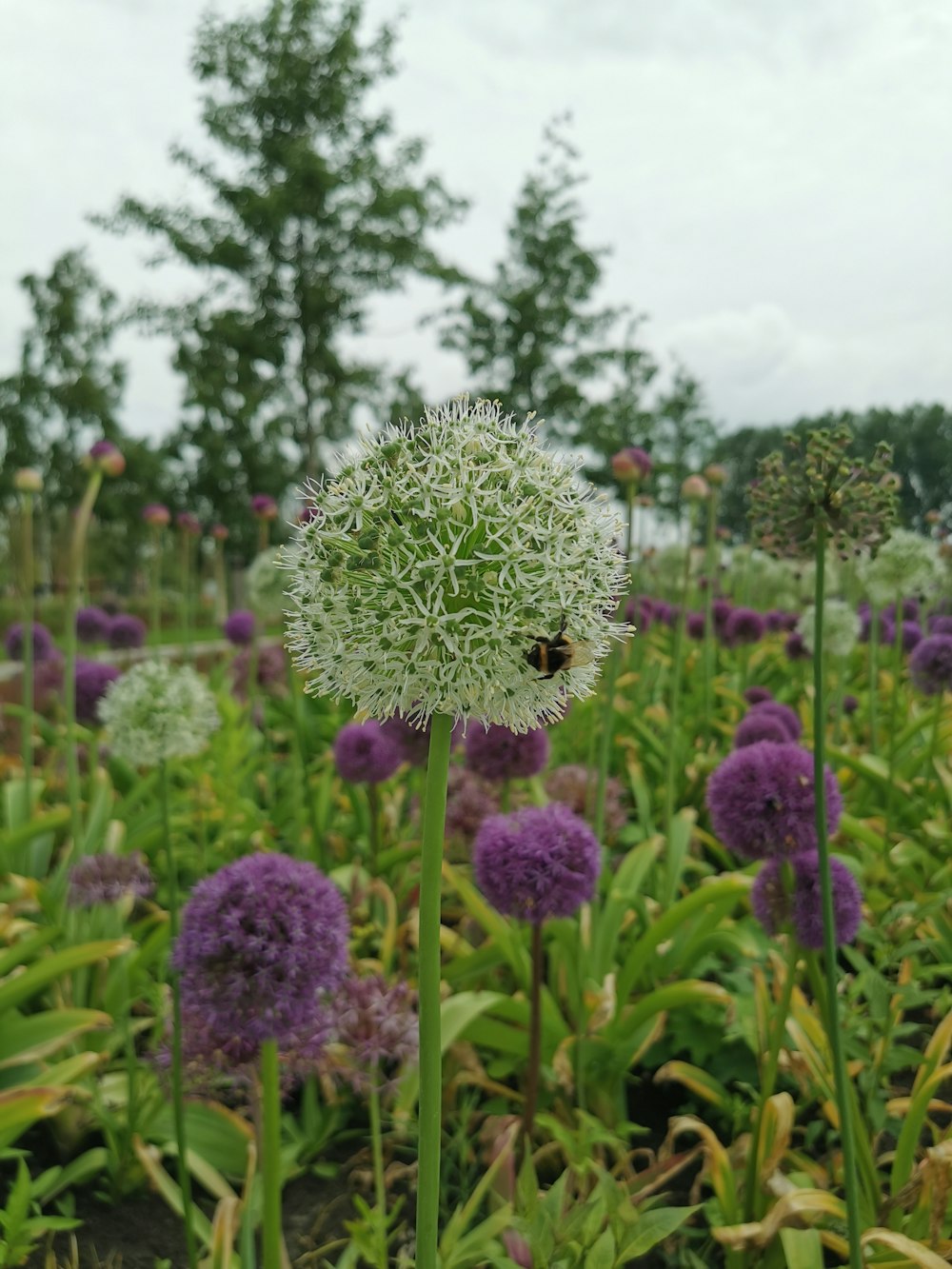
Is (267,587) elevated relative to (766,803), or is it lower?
elevated

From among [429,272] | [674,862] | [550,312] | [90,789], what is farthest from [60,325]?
[674,862]

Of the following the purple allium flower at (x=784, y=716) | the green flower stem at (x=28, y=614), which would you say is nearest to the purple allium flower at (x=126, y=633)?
the green flower stem at (x=28, y=614)

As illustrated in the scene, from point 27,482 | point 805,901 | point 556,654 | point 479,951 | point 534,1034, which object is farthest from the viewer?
point 27,482

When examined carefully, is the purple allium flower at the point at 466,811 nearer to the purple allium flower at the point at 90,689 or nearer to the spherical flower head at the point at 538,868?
the spherical flower head at the point at 538,868

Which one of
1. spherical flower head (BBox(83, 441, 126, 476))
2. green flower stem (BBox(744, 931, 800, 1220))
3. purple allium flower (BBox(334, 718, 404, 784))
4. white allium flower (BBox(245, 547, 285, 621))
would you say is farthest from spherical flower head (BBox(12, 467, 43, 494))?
green flower stem (BBox(744, 931, 800, 1220))

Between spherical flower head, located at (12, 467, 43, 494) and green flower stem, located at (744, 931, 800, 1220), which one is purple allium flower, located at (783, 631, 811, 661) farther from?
spherical flower head, located at (12, 467, 43, 494)

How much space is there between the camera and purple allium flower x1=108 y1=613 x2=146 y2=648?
6.77 m

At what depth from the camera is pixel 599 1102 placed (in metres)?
2.80

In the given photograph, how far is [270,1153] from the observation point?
1.80 m

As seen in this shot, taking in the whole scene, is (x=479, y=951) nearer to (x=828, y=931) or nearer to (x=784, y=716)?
(x=828, y=931)

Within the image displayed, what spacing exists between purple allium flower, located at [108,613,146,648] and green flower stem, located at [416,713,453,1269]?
6.11 m

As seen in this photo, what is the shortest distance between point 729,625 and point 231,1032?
16.2ft

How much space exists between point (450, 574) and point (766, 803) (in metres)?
1.38

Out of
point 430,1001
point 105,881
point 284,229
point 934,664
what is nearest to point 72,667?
point 105,881
